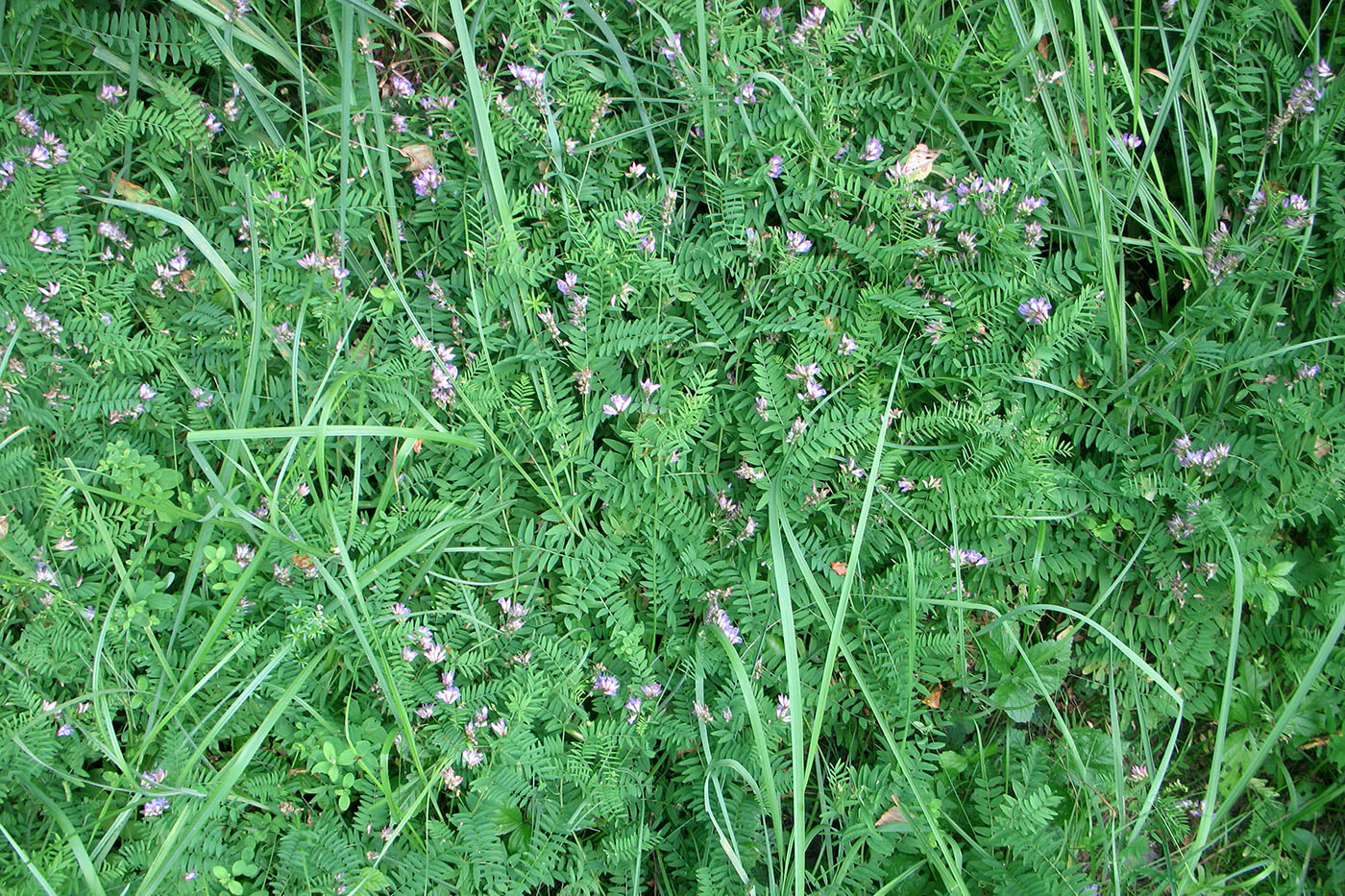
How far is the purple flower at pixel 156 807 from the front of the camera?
88.0 inches

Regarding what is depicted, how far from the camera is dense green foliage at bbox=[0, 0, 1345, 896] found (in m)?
2.32

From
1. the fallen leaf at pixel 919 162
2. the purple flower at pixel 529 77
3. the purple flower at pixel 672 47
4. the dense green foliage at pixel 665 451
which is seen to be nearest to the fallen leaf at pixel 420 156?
the dense green foliage at pixel 665 451

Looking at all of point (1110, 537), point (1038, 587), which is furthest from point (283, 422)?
point (1110, 537)

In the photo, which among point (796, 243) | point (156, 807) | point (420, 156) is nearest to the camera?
point (156, 807)

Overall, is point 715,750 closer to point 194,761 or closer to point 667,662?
point 667,662

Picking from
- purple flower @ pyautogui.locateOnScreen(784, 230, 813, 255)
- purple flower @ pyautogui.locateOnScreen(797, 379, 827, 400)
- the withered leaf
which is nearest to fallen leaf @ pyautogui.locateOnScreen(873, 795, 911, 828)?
the withered leaf

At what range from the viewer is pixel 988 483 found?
2465 mm

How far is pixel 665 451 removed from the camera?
2.39 metres

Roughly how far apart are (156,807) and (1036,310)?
275cm

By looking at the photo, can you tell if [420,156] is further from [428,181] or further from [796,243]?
[796,243]

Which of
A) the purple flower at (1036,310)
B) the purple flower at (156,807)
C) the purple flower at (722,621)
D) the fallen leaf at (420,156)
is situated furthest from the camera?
the fallen leaf at (420,156)

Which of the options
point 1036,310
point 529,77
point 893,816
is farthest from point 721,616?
point 529,77

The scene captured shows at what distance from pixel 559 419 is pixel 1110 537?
167 centimetres

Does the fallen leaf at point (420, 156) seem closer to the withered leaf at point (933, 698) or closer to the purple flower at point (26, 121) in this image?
the purple flower at point (26, 121)
